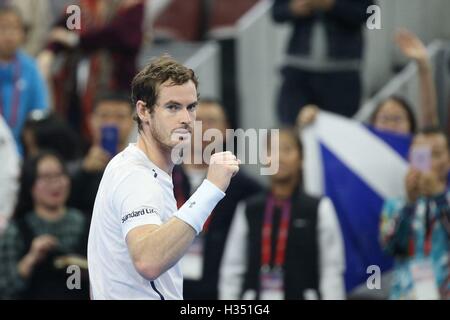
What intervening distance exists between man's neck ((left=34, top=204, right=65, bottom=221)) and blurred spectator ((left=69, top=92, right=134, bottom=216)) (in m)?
0.23

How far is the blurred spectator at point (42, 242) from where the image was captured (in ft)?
25.9

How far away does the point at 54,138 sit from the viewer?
8859mm

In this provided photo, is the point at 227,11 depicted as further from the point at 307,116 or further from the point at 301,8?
the point at 307,116

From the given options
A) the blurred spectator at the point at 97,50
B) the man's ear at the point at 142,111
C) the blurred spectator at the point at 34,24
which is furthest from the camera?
the blurred spectator at the point at 34,24

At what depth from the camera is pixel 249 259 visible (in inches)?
307

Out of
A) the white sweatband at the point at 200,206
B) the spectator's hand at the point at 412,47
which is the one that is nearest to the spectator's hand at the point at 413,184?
the spectator's hand at the point at 412,47

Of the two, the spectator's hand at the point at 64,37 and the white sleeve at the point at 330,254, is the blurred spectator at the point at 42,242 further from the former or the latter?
the spectator's hand at the point at 64,37

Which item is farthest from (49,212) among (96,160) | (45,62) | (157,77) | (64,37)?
(157,77)

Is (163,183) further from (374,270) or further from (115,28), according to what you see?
(115,28)

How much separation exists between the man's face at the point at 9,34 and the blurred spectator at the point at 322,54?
1.86 metres

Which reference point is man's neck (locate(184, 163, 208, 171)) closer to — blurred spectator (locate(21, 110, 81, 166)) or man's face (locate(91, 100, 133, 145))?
man's face (locate(91, 100, 133, 145))

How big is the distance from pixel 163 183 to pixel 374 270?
3.19 metres
